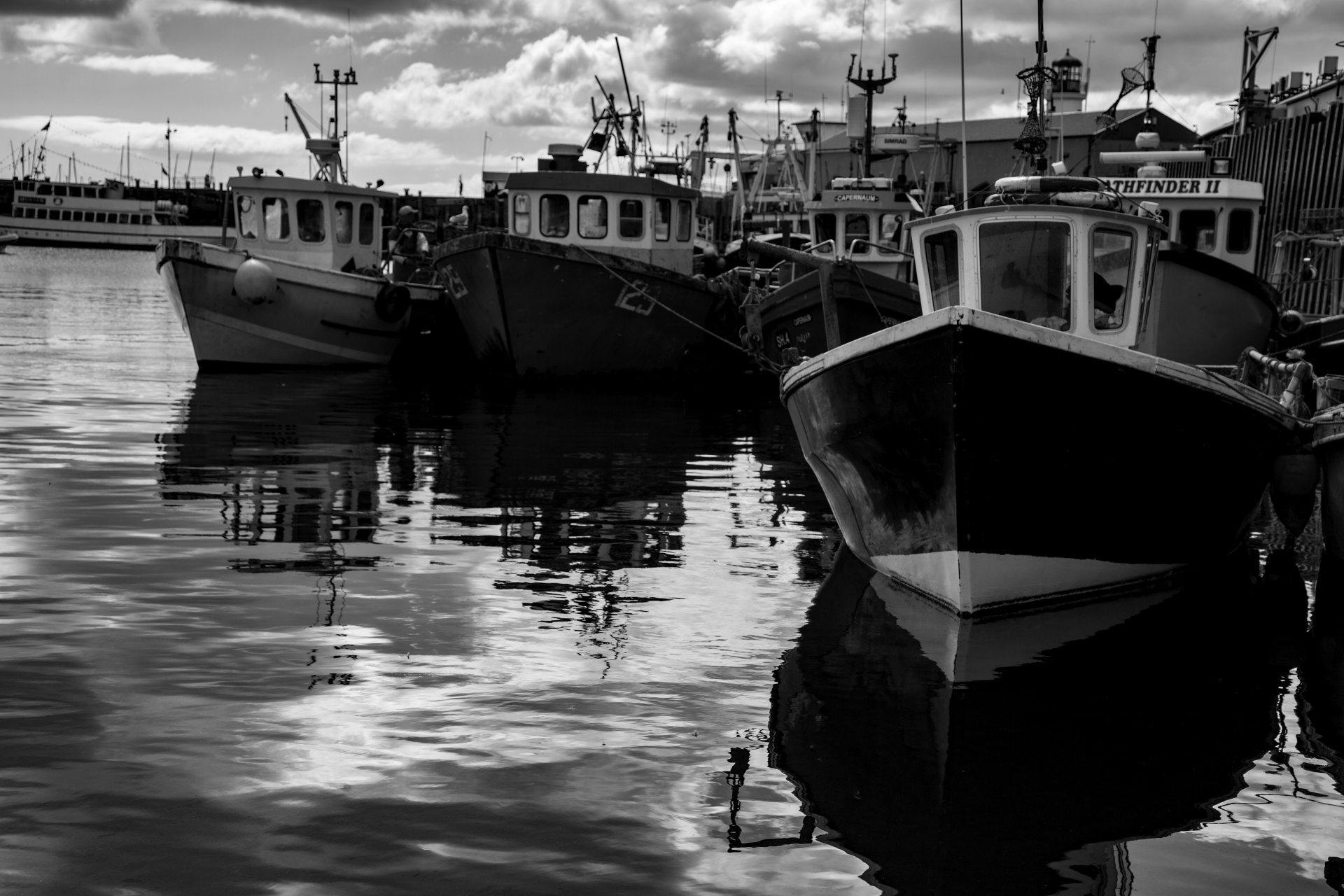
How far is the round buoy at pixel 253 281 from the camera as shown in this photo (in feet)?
74.8

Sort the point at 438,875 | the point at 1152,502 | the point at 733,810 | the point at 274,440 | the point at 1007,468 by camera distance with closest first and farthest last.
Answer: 1. the point at 438,875
2. the point at 733,810
3. the point at 1007,468
4. the point at 1152,502
5. the point at 274,440

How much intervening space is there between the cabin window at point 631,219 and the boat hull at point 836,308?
4732 millimetres

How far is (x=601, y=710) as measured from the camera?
6441 mm

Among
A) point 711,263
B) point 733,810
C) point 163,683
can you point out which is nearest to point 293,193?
point 711,263

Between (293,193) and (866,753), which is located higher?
(293,193)

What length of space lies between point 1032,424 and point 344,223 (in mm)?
20612

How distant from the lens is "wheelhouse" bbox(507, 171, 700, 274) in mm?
24578

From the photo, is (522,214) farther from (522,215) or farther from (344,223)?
(344,223)

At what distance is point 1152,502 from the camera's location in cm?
870

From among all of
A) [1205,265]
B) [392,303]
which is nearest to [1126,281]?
[1205,265]

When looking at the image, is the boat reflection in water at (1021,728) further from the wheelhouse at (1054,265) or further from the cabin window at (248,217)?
the cabin window at (248,217)

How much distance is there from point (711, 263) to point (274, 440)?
11657 mm

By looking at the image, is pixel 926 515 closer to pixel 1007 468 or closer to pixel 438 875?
pixel 1007 468

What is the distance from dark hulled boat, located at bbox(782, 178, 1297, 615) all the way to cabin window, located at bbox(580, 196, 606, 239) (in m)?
15.2
